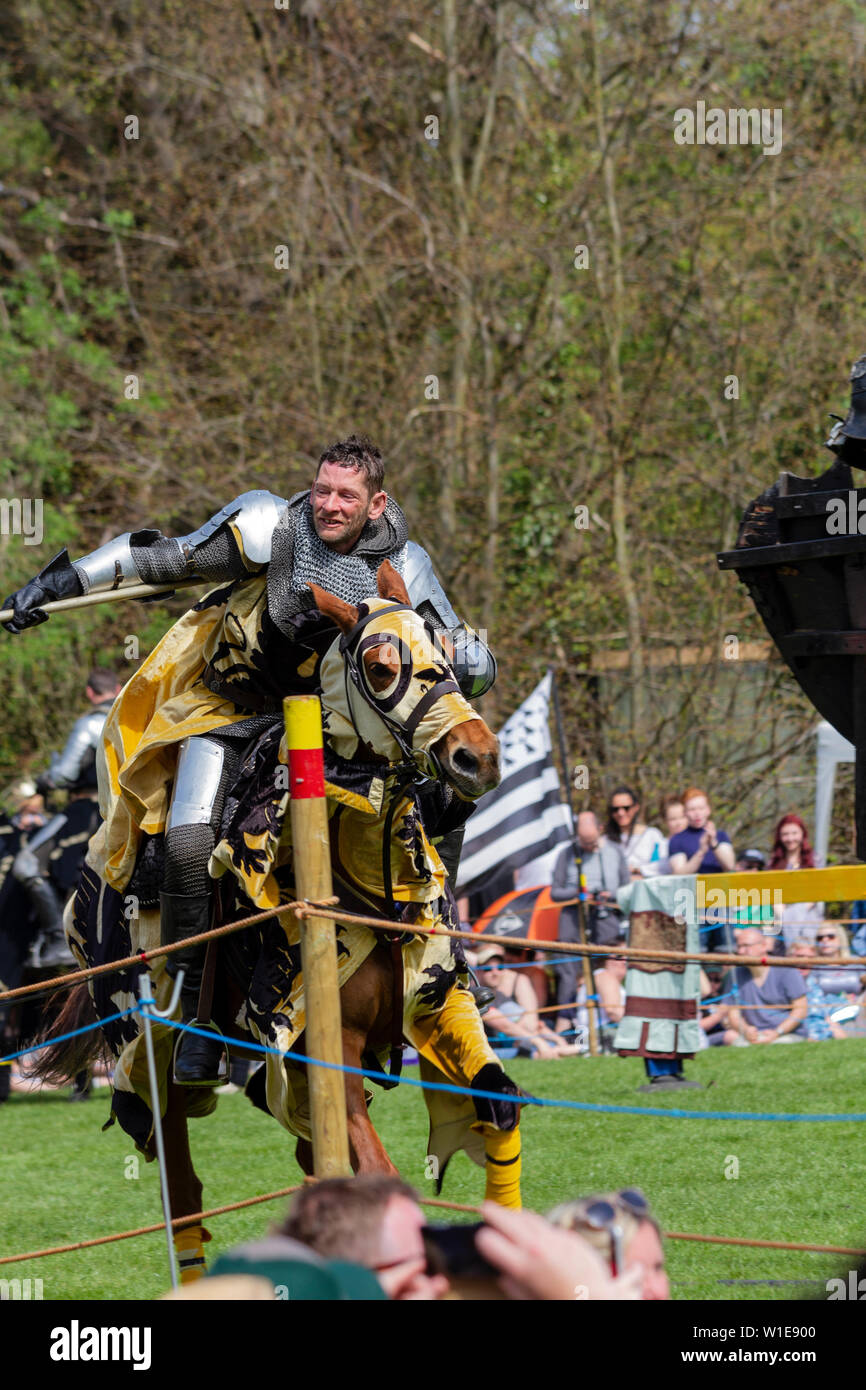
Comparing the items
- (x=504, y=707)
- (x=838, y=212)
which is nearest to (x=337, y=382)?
(x=504, y=707)

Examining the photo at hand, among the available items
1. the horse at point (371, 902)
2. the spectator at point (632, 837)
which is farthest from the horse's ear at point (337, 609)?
the spectator at point (632, 837)

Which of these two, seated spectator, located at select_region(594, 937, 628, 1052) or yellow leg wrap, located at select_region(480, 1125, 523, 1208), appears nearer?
yellow leg wrap, located at select_region(480, 1125, 523, 1208)

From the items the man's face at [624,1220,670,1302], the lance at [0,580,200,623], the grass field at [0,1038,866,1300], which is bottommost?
the grass field at [0,1038,866,1300]

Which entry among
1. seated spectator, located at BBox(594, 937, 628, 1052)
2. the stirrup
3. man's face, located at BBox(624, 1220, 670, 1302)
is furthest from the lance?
seated spectator, located at BBox(594, 937, 628, 1052)

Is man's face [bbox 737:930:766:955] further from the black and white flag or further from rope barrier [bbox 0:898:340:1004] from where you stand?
rope barrier [bbox 0:898:340:1004]

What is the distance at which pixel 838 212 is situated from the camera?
15711 millimetres

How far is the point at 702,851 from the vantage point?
34.1 feet

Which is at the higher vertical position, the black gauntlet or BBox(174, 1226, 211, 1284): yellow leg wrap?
the black gauntlet

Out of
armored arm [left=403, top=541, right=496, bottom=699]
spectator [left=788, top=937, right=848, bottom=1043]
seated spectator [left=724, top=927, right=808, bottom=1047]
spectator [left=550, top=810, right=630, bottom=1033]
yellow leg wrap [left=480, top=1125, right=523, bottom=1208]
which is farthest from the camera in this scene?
spectator [left=550, top=810, right=630, bottom=1033]

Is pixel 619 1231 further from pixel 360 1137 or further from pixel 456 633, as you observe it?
pixel 456 633

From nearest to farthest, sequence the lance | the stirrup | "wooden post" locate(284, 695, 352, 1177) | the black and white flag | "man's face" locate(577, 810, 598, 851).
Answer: "wooden post" locate(284, 695, 352, 1177)
the stirrup
the lance
the black and white flag
"man's face" locate(577, 810, 598, 851)

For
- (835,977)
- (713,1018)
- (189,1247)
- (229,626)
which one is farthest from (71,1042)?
(835,977)

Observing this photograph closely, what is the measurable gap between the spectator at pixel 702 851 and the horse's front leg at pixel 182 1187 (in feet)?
16.8

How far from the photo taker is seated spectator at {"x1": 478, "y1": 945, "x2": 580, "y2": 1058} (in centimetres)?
1041
